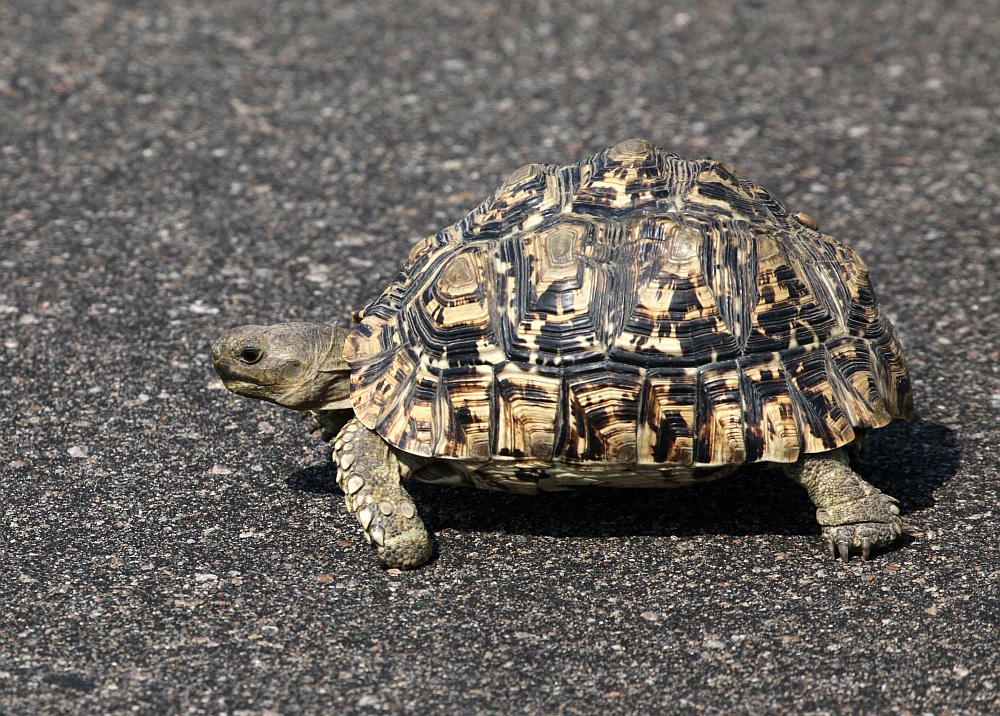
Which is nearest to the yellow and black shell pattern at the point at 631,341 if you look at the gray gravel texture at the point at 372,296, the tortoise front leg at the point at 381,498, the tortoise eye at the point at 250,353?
the tortoise front leg at the point at 381,498

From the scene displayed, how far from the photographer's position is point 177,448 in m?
4.94

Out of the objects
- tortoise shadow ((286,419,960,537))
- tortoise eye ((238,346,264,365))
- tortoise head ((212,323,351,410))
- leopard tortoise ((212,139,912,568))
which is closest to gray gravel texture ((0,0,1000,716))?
tortoise shadow ((286,419,960,537))

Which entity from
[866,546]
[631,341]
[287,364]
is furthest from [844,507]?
[287,364]

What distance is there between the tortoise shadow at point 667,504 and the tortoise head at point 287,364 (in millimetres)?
482

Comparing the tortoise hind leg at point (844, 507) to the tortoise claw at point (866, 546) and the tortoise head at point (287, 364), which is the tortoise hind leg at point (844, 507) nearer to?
the tortoise claw at point (866, 546)

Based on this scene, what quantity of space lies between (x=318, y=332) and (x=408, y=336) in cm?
36

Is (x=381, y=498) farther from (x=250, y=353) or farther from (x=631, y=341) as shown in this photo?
(x=631, y=341)

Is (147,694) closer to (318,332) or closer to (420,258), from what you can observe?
(318,332)

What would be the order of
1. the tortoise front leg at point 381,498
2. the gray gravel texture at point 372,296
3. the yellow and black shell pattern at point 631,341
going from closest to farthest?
the gray gravel texture at point 372,296 → the yellow and black shell pattern at point 631,341 → the tortoise front leg at point 381,498

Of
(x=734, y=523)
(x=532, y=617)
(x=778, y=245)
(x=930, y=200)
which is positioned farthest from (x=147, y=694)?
(x=930, y=200)

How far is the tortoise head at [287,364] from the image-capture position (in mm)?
4305

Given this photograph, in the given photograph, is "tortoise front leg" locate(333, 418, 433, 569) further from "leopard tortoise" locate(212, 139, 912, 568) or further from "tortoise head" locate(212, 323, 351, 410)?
"tortoise head" locate(212, 323, 351, 410)

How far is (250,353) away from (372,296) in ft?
6.09

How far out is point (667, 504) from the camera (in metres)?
4.60
